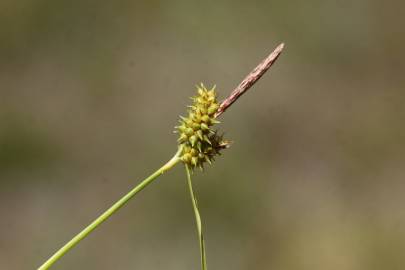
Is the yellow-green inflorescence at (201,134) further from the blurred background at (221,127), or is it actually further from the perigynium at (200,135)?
the blurred background at (221,127)

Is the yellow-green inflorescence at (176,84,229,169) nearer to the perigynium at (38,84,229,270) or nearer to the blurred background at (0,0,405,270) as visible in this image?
the perigynium at (38,84,229,270)

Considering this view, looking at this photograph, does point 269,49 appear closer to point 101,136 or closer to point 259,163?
point 259,163

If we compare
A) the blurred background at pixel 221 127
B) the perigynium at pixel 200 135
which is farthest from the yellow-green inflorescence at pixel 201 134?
the blurred background at pixel 221 127

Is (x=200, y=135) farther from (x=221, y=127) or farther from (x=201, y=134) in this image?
(x=221, y=127)

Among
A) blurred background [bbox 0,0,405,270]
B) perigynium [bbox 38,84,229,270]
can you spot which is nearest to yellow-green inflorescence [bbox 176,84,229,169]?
perigynium [bbox 38,84,229,270]

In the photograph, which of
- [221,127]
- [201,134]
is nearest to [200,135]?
[201,134]

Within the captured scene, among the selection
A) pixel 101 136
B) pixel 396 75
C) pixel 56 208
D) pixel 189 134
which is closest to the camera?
pixel 189 134

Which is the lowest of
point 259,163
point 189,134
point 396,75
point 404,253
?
point 189,134

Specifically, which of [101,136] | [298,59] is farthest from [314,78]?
[101,136]
